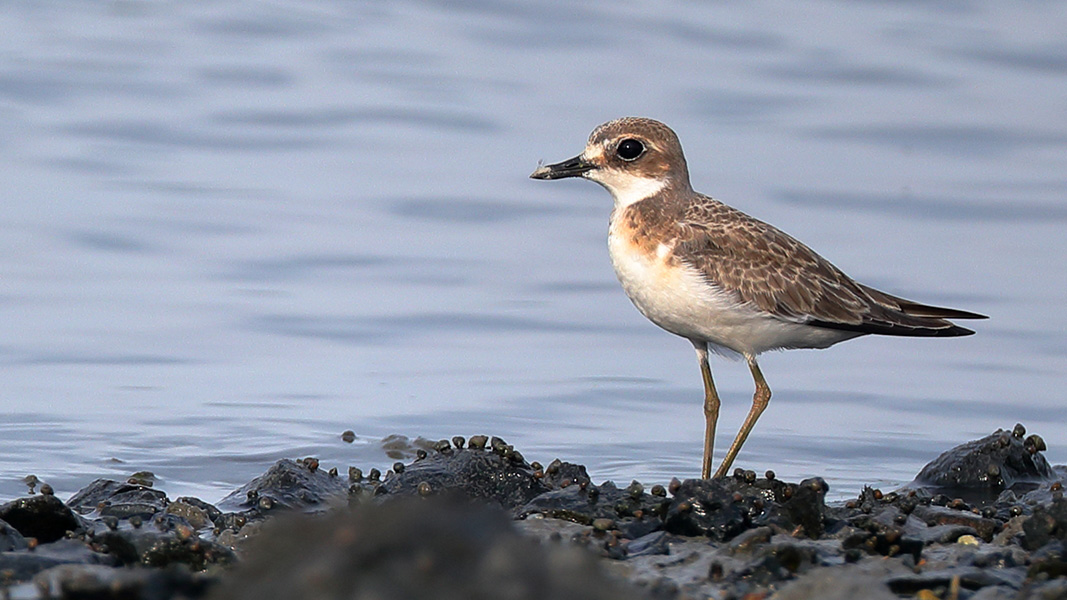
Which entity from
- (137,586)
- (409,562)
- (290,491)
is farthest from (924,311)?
(409,562)

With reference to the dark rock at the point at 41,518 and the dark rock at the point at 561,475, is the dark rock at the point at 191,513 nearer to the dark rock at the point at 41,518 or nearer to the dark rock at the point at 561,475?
the dark rock at the point at 41,518

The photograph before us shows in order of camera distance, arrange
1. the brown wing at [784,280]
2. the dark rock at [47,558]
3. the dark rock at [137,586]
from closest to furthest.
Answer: the dark rock at [137,586] < the dark rock at [47,558] < the brown wing at [784,280]

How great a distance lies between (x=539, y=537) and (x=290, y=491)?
1.47 m

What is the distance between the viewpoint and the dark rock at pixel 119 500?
678 centimetres

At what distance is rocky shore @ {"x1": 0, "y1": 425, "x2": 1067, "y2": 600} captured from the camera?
3490 millimetres

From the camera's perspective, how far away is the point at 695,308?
298 inches

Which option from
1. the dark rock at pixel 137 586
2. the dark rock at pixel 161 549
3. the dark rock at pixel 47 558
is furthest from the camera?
the dark rock at pixel 161 549

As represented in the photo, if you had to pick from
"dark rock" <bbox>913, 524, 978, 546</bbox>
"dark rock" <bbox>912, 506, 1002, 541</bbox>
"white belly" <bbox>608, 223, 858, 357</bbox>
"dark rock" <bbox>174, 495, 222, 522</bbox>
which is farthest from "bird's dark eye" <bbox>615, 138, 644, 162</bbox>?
"dark rock" <bbox>174, 495, 222, 522</bbox>

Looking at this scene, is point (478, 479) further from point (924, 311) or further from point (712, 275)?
point (924, 311)

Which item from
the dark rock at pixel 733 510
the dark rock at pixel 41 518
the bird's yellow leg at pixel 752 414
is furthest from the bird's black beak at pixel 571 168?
the dark rock at pixel 41 518

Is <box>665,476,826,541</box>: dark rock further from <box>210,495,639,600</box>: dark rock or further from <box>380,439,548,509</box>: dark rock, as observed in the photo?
<box>210,495,639,600</box>: dark rock

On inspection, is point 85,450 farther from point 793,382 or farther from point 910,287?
point 910,287

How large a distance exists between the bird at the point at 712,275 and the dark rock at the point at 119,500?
7.70 feet

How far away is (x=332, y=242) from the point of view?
1355 cm
